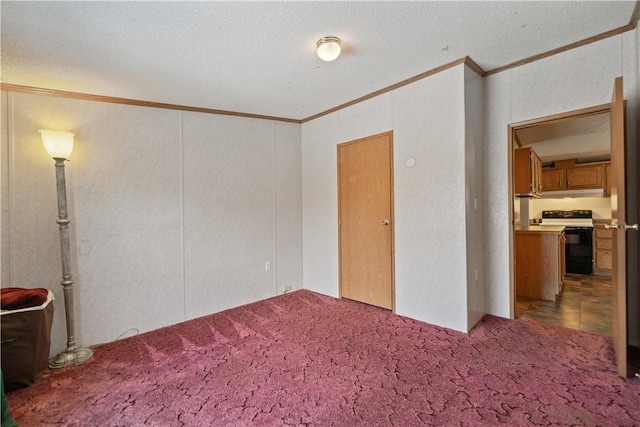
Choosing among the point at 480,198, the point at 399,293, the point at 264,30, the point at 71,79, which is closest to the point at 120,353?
the point at 71,79

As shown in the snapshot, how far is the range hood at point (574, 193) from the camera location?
5686mm

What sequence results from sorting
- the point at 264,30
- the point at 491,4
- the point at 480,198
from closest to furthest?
the point at 491,4 → the point at 264,30 → the point at 480,198

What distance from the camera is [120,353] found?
268 cm

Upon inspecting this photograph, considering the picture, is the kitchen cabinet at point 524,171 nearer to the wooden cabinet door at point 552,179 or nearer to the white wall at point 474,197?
the white wall at point 474,197

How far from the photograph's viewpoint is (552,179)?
6.19 meters

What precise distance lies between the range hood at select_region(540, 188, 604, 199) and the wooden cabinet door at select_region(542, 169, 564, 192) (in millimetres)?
122

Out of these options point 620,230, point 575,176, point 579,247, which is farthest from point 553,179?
point 620,230

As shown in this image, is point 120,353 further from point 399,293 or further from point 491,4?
point 491,4

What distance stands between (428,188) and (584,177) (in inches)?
196

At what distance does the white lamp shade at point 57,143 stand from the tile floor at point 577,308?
4689mm

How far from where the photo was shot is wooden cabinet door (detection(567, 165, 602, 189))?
18.4 ft

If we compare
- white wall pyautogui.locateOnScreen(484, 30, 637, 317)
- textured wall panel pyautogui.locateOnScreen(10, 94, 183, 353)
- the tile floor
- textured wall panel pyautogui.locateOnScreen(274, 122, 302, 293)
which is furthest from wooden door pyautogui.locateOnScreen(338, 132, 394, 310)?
textured wall panel pyautogui.locateOnScreen(10, 94, 183, 353)

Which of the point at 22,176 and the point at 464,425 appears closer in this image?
the point at 464,425

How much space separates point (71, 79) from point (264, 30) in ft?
6.37
